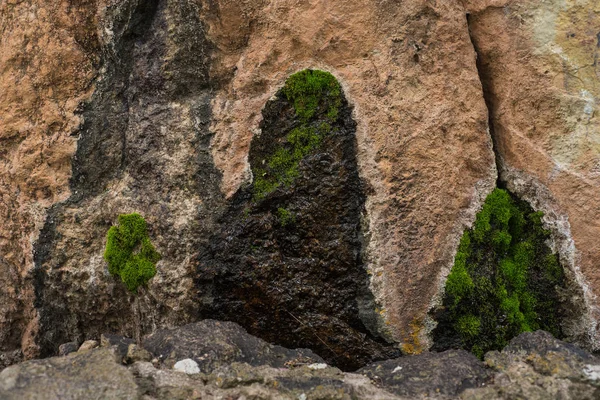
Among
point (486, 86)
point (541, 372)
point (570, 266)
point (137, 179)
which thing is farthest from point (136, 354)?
point (486, 86)

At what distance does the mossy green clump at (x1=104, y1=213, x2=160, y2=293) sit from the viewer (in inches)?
161

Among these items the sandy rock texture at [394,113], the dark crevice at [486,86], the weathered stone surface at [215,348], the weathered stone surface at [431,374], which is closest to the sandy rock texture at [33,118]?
the sandy rock texture at [394,113]

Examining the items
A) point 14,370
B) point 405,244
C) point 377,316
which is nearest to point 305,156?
point 405,244

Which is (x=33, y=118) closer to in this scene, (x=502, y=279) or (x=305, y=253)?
(x=305, y=253)

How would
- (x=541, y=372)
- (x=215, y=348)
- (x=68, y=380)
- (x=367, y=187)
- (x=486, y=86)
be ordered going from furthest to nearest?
(x=486, y=86) < (x=367, y=187) < (x=215, y=348) < (x=541, y=372) < (x=68, y=380)

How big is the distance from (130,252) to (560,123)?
2896mm

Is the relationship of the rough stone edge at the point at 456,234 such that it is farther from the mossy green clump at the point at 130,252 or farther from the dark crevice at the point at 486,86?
the mossy green clump at the point at 130,252

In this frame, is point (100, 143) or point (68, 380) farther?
point (100, 143)

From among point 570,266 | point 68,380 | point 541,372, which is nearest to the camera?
point 68,380

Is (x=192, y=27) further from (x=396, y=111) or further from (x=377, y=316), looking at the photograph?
(x=377, y=316)

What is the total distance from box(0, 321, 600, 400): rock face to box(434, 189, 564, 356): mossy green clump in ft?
1.81

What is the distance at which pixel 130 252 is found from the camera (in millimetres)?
4137

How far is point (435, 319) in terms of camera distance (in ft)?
13.0

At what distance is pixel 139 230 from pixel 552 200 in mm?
2679
